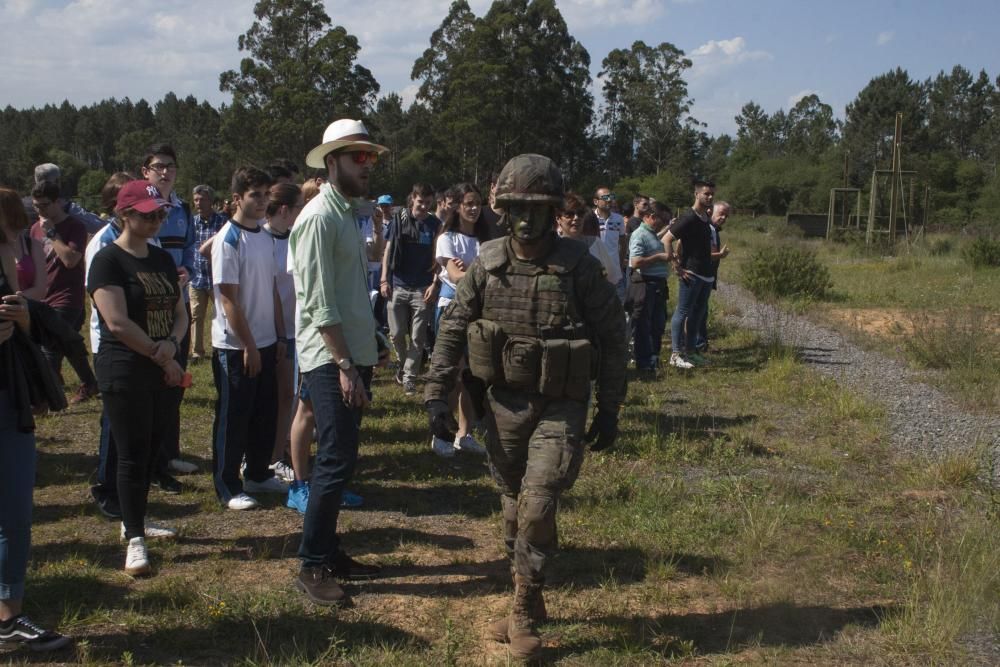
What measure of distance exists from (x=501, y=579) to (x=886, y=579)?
1968 millimetres

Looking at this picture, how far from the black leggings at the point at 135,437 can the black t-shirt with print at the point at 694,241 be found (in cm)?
701

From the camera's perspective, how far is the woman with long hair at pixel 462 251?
6738 millimetres

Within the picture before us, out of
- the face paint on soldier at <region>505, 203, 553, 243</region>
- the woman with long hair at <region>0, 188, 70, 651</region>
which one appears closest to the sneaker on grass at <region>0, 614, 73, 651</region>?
the woman with long hair at <region>0, 188, 70, 651</region>

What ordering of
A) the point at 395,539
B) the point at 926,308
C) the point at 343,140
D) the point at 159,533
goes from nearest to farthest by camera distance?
the point at 343,140
the point at 159,533
the point at 395,539
the point at 926,308

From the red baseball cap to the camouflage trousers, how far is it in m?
1.92

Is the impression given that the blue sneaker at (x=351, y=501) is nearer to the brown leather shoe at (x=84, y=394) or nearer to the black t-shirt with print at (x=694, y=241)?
the brown leather shoe at (x=84, y=394)

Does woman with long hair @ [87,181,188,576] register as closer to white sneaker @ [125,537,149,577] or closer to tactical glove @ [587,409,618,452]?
white sneaker @ [125,537,149,577]

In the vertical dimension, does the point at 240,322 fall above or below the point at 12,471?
above

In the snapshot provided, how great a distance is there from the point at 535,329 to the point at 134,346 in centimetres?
203

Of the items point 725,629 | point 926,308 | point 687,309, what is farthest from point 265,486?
point 926,308

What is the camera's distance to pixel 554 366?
12.2 ft

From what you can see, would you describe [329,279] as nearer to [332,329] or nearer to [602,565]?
[332,329]

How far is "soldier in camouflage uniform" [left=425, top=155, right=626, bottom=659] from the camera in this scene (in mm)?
3680

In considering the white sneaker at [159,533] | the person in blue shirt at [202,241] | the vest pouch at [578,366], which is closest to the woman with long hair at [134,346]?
the white sneaker at [159,533]
